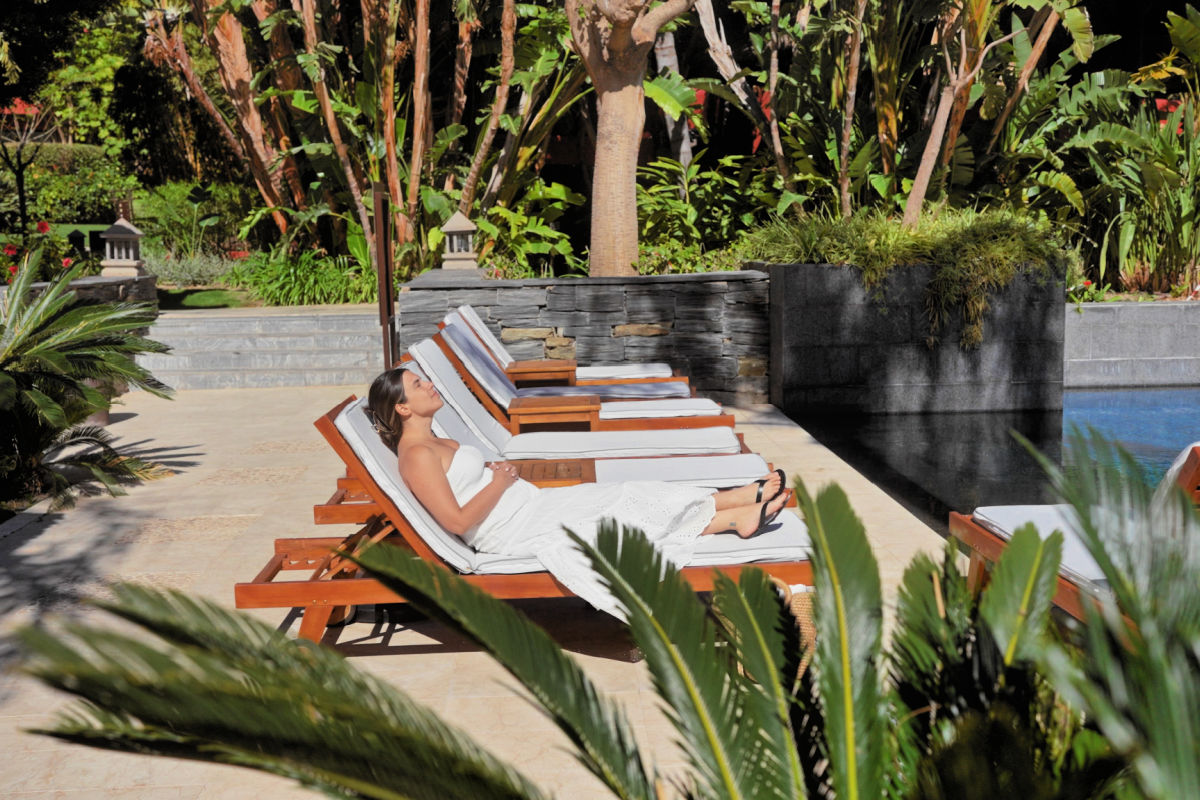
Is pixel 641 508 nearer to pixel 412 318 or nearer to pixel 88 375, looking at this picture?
pixel 88 375

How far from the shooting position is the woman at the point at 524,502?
161 inches

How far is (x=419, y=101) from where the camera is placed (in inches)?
571

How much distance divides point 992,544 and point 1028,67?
9.89 m

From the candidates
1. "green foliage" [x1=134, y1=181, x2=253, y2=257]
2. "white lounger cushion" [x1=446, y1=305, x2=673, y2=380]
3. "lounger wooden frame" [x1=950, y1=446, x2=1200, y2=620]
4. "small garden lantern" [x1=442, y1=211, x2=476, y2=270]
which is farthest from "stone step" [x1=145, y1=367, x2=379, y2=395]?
"green foliage" [x1=134, y1=181, x2=253, y2=257]

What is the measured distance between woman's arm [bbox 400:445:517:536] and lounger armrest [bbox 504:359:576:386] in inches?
165

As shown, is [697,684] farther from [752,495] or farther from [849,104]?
[849,104]

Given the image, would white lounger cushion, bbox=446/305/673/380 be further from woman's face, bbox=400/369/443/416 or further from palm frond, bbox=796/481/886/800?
palm frond, bbox=796/481/886/800

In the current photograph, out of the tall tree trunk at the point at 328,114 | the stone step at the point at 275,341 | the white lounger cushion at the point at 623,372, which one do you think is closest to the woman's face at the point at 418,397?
the white lounger cushion at the point at 623,372

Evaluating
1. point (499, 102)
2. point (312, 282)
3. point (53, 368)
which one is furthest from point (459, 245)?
point (53, 368)

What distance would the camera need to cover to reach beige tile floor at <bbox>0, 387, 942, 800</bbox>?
324 centimetres

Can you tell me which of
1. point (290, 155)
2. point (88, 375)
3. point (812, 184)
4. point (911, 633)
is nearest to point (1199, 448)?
point (911, 633)

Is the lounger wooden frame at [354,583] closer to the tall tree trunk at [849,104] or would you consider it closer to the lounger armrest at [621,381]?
the lounger armrest at [621,381]

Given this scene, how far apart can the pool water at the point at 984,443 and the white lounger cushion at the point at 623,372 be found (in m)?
1.38

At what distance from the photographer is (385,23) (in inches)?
549
